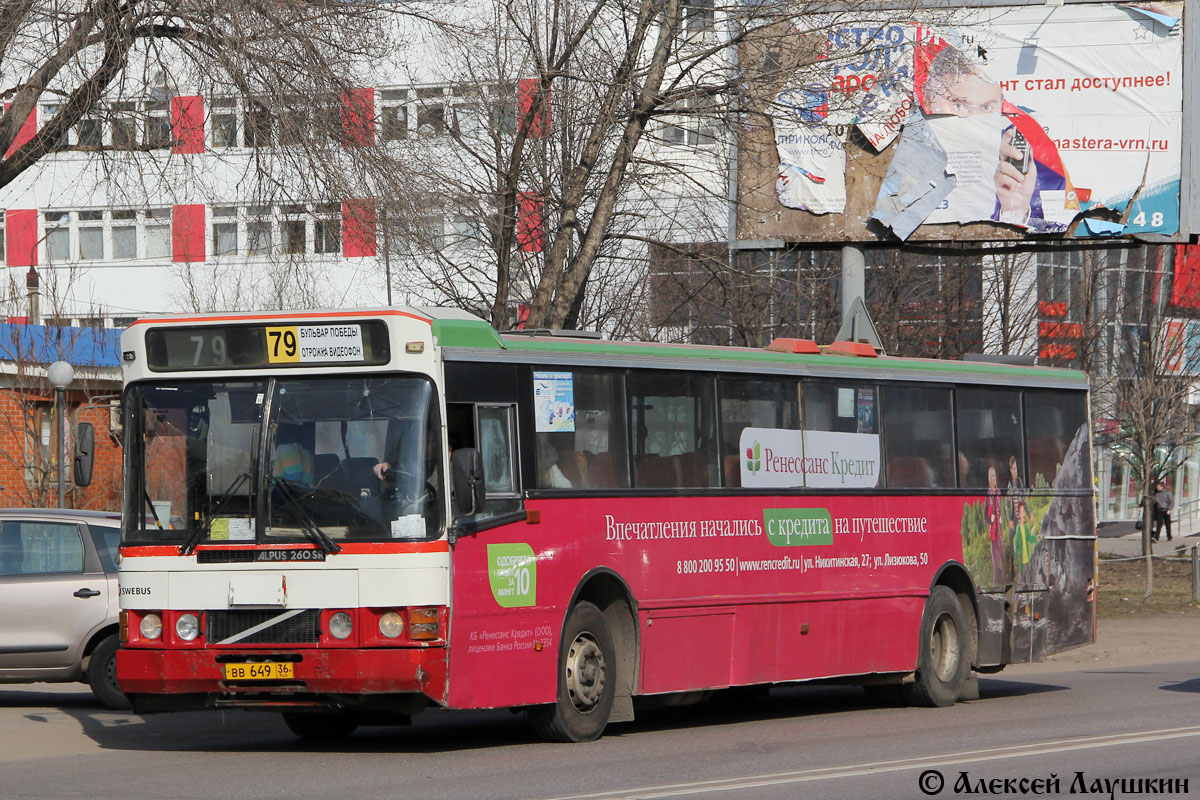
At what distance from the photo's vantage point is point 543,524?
12.2 meters

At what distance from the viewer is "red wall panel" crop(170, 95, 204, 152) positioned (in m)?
15.1

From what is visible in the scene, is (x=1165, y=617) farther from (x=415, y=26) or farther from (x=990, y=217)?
(x=415, y=26)

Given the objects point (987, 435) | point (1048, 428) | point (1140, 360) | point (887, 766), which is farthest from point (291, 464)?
point (1140, 360)

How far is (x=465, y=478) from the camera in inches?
446

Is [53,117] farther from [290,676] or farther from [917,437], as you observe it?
[917,437]

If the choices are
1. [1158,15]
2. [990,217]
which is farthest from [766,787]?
[1158,15]

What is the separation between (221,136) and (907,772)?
8.39 metres

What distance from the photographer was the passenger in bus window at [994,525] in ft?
55.1

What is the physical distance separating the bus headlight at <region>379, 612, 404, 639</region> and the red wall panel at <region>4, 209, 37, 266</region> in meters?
38.8

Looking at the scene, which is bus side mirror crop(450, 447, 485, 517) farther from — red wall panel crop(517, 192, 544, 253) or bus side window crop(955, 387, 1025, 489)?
red wall panel crop(517, 192, 544, 253)

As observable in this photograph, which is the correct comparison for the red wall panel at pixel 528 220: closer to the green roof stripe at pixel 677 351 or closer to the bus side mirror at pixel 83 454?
the green roof stripe at pixel 677 351

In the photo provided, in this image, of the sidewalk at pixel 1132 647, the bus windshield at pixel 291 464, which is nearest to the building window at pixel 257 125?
the bus windshield at pixel 291 464

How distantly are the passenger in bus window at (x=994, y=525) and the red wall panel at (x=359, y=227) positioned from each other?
6.20m

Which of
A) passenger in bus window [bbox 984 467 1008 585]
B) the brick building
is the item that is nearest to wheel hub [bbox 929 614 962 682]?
passenger in bus window [bbox 984 467 1008 585]
